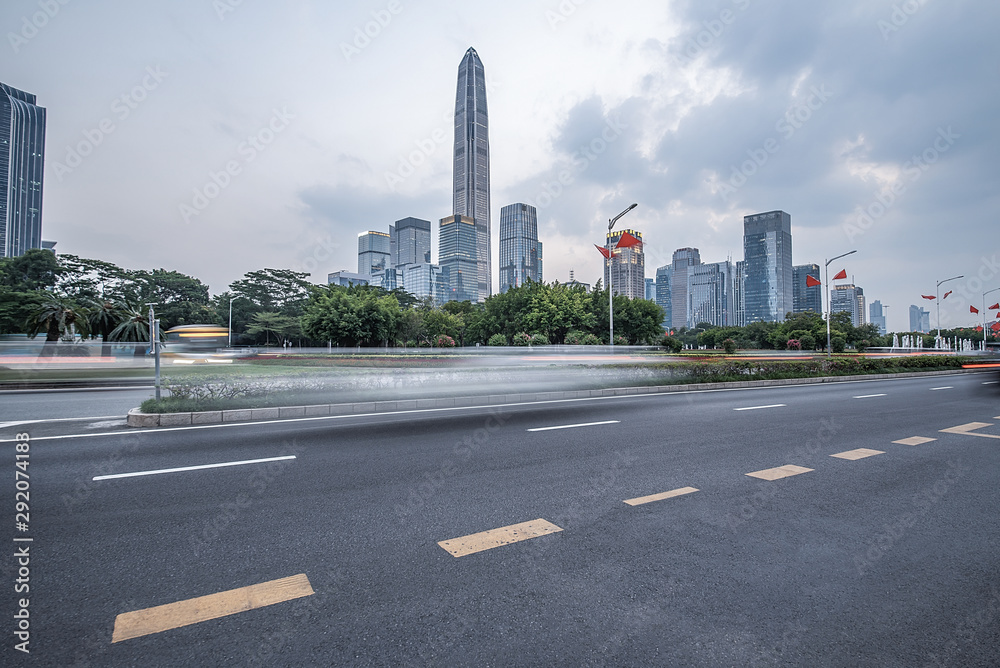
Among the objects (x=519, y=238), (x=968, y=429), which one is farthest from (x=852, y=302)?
(x=968, y=429)

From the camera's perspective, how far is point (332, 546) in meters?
3.29

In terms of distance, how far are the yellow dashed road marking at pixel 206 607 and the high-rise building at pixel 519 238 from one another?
518 ft

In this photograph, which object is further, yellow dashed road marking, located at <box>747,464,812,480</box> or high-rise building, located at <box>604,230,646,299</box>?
high-rise building, located at <box>604,230,646,299</box>

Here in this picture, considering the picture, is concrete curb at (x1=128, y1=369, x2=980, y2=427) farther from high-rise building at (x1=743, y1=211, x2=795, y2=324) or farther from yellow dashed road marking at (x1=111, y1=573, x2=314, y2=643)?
high-rise building at (x1=743, y1=211, x2=795, y2=324)

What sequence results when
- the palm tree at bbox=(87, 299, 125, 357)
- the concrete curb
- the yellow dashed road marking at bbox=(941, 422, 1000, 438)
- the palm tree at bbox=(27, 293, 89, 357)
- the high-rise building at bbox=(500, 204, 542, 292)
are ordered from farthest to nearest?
1. the high-rise building at bbox=(500, 204, 542, 292)
2. the palm tree at bbox=(87, 299, 125, 357)
3. the palm tree at bbox=(27, 293, 89, 357)
4. the concrete curb
5. the yellow dashed road marking at bbox=(941, 422, 1000, 438)

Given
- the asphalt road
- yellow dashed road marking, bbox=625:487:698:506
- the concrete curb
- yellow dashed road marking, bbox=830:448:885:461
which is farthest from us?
the concrete curb

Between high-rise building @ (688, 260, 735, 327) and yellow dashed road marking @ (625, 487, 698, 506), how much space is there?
624 ft

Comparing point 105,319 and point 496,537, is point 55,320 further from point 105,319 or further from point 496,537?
point 496,537

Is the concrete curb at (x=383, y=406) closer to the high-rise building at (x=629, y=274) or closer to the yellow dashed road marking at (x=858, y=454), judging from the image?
the yellow dashed road marking at (x=858, y=454)

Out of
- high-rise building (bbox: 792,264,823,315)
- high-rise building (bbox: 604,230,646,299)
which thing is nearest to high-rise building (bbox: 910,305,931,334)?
high-rise building (bbox: 792,264,823,315)

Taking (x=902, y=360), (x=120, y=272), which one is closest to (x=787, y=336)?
(x=902, y=360)

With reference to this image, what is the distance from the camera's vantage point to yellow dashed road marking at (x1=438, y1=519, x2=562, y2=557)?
128 inches

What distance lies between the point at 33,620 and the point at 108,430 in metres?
6.50

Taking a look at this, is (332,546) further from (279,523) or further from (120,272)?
(120,272)
